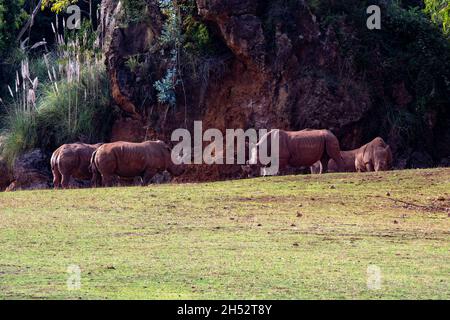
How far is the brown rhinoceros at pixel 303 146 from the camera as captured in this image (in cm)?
2436

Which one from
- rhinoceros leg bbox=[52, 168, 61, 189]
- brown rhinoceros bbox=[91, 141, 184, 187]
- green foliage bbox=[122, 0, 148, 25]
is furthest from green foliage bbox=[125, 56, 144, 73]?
brown rhinoceros bbox=[91, 141, 184, 187]

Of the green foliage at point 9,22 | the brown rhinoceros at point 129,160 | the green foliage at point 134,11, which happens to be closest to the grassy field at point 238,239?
the brown rhinoceros at point 129,160

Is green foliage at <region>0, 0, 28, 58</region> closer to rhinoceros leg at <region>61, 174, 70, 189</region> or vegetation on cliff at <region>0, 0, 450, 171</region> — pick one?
vegetation on cliff at <region>0, 0, 450, 171</region>

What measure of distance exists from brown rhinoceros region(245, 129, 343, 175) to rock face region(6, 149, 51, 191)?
5693mm

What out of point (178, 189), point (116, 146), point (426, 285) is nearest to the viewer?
point (426, 285)

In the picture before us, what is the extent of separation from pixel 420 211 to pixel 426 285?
22.6 feet

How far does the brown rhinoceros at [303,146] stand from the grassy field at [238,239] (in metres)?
2.48

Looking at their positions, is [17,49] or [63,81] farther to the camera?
[17,49]

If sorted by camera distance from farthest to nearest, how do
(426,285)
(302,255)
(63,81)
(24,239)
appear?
(63,81) < (24,239) < (302,255) < (426,285)

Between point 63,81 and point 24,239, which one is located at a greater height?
point 63,81

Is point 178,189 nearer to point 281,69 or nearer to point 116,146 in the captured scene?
point 116,146

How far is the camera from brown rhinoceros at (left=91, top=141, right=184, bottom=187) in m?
23.8

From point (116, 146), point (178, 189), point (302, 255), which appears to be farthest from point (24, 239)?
point (116, 146)

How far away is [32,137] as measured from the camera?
28.0 m
